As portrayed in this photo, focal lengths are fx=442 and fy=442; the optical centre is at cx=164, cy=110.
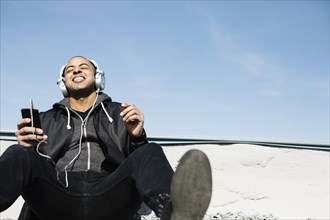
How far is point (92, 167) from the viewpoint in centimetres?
213

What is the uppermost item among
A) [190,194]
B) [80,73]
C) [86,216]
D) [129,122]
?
[80,73]

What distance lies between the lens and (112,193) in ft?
5.97

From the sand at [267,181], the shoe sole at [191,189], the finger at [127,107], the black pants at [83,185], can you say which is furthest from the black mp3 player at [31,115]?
the sand at [267,181]

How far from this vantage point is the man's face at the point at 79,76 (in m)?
2.51

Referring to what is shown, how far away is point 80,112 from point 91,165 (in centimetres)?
42

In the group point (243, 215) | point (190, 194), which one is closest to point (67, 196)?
point (190, 194)

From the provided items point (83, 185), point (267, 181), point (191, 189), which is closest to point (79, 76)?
point (83, 185)

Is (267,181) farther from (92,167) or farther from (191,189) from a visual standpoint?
(191,189)

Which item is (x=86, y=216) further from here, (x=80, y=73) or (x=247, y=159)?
(x=247, y=159)

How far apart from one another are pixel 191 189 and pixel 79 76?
139cm

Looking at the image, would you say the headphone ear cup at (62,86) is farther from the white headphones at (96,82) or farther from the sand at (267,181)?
the sand at (267,181)

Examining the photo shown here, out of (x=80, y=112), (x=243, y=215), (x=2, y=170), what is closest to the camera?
(x=2, y=170)

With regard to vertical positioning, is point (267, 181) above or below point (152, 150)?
below

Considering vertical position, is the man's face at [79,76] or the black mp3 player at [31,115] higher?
the man's face at [79,76]
